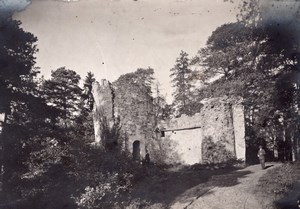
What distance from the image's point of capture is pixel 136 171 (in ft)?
50.5

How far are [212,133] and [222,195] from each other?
8.10 metres

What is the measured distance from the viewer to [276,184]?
1187 cm

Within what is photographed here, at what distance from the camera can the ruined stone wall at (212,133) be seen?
18453mm

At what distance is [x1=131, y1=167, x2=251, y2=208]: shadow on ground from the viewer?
12.2 metres

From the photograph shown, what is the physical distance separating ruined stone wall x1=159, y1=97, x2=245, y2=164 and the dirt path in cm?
472

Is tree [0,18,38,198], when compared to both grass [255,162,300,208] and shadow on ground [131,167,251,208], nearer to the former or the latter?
shadow on ground [131,167,251,208]

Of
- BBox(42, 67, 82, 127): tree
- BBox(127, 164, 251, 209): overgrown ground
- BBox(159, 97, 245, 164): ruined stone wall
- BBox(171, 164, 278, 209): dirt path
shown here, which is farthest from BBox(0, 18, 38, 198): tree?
BBox(42, 67, 82, 127): tree

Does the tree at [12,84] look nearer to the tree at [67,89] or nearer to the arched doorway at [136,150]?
the arched doorway at [136,150]

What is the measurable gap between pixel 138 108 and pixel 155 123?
1.74 m

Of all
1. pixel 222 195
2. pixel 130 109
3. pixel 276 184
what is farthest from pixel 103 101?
pixel 276 184

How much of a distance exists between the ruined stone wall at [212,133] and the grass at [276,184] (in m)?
4.37

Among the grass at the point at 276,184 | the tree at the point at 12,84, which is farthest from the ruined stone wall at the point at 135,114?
the grass at the point at 276,184

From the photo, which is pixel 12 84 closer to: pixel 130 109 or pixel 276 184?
pixel 130 109

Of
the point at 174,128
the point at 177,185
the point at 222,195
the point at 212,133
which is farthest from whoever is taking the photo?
the point at 174,128
